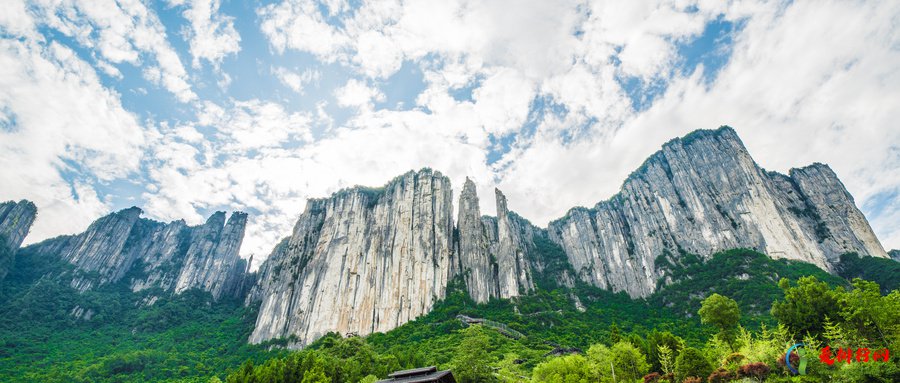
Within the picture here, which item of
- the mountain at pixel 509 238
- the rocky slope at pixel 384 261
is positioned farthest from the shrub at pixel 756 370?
the mountain at pixel 509 238

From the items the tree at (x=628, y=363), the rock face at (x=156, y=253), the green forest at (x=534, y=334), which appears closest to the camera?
the green forest at (x=534, y=334)

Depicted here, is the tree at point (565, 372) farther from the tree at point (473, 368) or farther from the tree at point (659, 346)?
the tree at point (473, 368)

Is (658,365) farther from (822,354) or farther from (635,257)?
(635,257)

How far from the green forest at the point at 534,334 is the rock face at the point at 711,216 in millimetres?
5911

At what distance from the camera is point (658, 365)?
118 feet

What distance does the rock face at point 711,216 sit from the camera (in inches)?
3755

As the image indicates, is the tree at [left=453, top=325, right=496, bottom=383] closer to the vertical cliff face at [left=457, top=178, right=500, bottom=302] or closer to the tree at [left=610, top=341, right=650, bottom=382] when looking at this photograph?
the tree at [left=610, top=341, right=650, bottom=382]

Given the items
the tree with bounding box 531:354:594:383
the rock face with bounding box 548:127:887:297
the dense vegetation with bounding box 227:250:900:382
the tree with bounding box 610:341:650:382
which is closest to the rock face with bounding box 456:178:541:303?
the dense vegetation with bounding box 227:250:900:382

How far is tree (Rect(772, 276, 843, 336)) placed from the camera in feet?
113

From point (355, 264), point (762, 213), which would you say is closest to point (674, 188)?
point (762, 213)

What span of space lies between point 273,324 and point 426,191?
4991 cm

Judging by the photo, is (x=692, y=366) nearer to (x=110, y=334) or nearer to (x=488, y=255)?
(x=488, y=255)

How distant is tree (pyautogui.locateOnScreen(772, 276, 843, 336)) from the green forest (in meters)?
0.11

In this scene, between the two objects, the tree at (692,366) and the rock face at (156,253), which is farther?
A: the rock face at (156,253)
